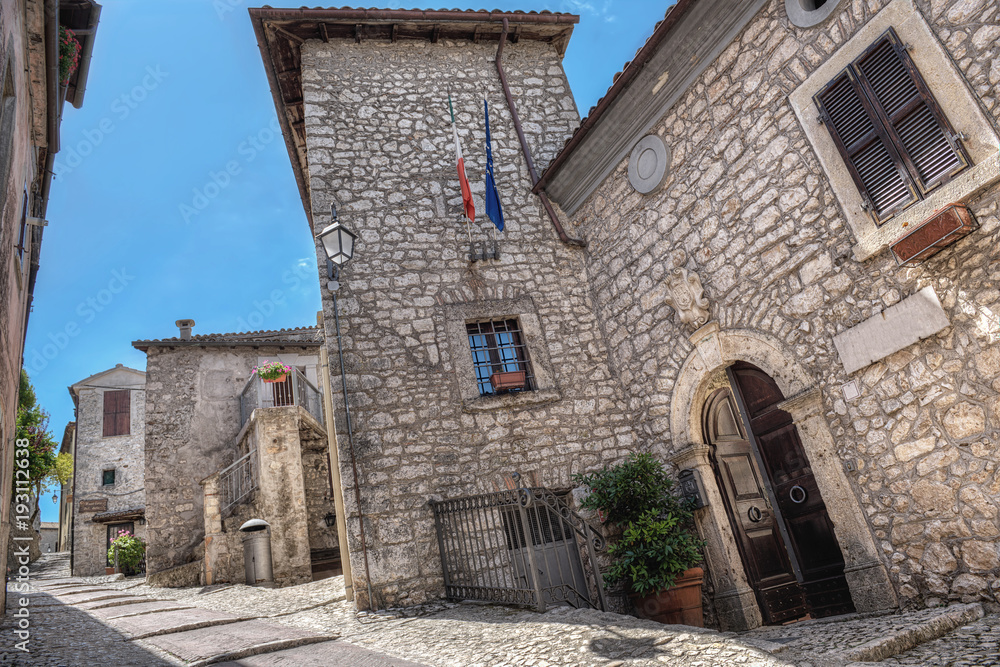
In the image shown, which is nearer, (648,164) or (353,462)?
(353,462)

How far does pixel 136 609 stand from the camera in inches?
255

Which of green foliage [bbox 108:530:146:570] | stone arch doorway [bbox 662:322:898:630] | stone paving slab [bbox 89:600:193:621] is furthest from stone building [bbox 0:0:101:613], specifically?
green foliage [bbox 108:530:146:570]

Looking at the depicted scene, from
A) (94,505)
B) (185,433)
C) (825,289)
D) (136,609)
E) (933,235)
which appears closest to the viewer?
(933,235)

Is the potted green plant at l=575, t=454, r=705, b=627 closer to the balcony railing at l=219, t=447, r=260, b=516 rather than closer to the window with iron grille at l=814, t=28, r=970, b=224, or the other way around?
the window with iron grille at l=814, t=28, r=970, b=224

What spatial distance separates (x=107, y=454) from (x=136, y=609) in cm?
1843

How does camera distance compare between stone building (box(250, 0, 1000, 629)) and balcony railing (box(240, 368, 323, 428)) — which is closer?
stone building (box(250, 0, 1000, 629))

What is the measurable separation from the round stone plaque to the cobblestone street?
4326 mm

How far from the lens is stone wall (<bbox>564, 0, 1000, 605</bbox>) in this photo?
3.79 metres

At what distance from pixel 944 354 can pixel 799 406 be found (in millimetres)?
1163

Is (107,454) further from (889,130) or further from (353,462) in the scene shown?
(889,130)

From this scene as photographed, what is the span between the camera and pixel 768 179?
5.18m

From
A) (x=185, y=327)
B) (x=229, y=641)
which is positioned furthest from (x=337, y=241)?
(x=185, y=327)

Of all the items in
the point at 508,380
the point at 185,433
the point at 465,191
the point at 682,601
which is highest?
the point at 465,191

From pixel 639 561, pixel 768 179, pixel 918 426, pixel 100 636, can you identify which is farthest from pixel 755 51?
pixel 100 636
